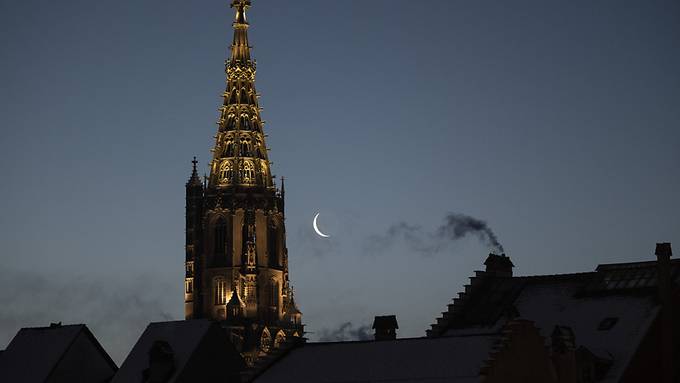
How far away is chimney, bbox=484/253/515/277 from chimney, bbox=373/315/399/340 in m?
6.80

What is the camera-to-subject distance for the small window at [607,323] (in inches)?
3120

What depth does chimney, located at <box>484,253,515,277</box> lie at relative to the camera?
302 ft

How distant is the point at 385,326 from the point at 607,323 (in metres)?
15.0

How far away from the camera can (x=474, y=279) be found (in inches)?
3551

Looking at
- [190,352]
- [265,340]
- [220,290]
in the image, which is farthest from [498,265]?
[220,290]

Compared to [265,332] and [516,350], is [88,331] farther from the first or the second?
[265,332]

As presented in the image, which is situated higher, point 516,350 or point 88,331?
point 88,331

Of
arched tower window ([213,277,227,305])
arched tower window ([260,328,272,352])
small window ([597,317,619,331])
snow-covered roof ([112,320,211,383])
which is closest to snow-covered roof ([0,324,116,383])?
snow-covered roof ([112,320,211,383])

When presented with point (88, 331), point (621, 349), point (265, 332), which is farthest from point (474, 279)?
point (265, 332)

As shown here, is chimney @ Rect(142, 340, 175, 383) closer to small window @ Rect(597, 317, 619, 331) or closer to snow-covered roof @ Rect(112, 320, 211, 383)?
snow-covered roof @ Rect(112, 320, 211, 383)

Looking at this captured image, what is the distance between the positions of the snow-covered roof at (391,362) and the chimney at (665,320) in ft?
32.6

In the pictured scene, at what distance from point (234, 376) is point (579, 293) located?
74.9ft

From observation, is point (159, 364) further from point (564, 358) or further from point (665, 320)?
point (665, 320)

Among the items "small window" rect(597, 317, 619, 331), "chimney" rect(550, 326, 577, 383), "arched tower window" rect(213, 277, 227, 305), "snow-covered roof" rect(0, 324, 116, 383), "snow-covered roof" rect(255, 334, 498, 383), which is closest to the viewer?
"snow-covered roof" rect(255, 334, 498, 383)
